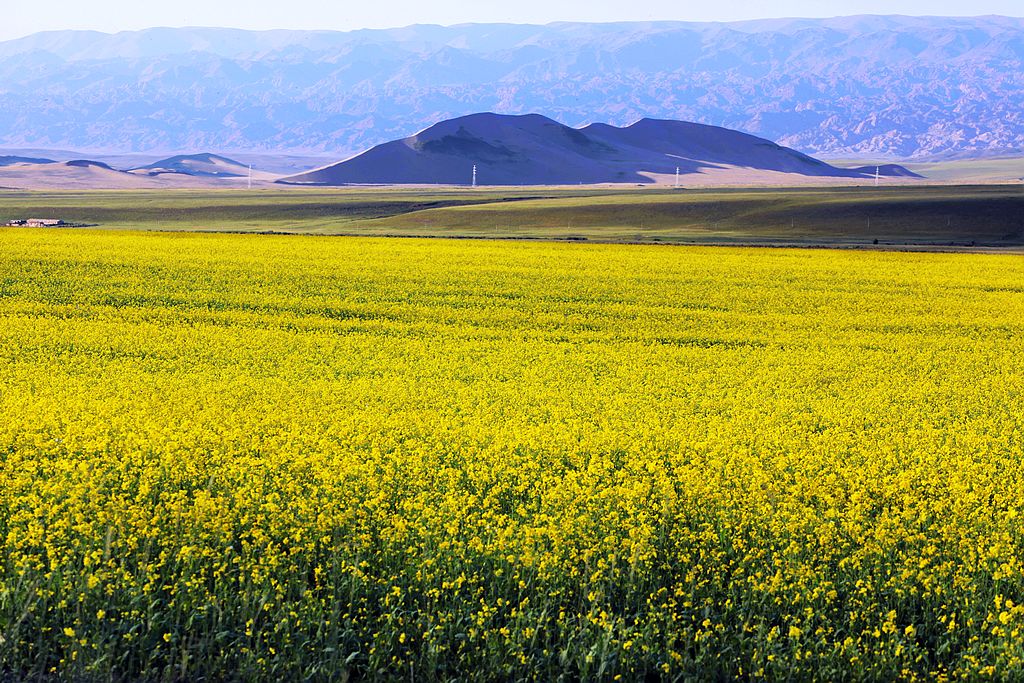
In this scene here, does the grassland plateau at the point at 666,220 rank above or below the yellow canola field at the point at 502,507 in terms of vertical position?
above

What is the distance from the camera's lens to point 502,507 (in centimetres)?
1032

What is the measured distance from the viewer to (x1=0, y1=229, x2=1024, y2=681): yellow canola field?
762 centimetres

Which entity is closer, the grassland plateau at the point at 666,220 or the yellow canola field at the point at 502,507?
the yellow canola field at the point at 502,507

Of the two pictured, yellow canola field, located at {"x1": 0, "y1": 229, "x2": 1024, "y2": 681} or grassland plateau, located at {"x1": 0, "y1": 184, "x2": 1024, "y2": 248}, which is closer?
yellow canola field, located at {"x1": 0, "y1": 229, "x2": 1024, "y2": 681}

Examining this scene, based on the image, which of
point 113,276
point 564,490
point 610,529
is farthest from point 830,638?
point 113,276

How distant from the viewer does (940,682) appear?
7.24 m

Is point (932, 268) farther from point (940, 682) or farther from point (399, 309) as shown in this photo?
point (940, 682)

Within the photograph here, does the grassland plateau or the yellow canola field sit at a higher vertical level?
the grassland plateau

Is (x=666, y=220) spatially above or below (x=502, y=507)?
above

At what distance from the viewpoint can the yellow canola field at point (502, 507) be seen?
300 inches

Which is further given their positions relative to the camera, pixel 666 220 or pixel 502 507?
pixel 666 220

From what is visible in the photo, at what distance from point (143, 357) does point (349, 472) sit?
372 inches

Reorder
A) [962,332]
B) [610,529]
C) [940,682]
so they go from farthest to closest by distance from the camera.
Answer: [962,332] → [610,529] → [940,682]

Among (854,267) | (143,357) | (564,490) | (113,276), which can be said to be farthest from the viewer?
(854,267)
